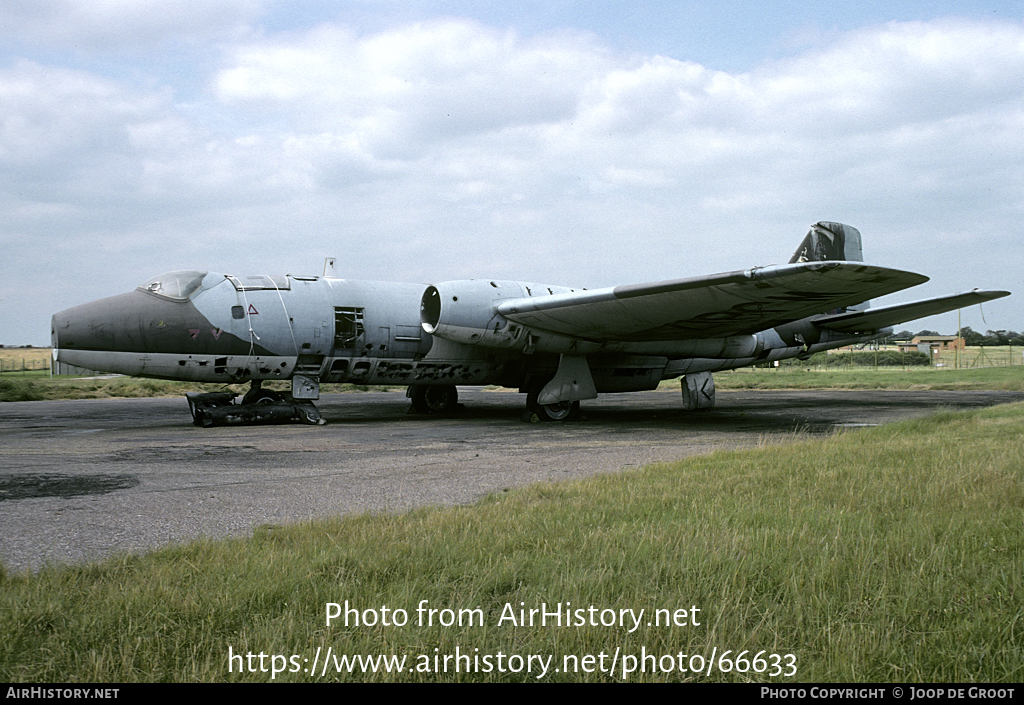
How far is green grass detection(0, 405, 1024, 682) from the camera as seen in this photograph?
256cm

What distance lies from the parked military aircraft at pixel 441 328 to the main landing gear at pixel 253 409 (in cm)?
3

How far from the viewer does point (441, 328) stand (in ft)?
45.9

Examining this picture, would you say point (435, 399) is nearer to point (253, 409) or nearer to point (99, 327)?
point (253, 409)

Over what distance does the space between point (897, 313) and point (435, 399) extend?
11936 millimetres

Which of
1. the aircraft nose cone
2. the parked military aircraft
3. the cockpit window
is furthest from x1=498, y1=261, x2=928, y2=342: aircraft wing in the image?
the aircraft nose cone

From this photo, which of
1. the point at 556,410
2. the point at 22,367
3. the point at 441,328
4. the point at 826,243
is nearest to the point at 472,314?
the point at 441,328

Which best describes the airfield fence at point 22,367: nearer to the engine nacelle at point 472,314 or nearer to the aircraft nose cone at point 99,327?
the aircraft nose cone at point 99,327

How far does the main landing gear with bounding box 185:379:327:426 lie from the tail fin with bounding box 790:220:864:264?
13.4 metres

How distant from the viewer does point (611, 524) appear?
14.9 ft

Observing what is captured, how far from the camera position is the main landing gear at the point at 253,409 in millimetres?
13125

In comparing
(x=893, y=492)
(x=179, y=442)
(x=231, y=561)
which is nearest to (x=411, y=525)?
(x=231, y=561)

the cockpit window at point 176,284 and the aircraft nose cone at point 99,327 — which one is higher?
the cockpit window at point 176,284

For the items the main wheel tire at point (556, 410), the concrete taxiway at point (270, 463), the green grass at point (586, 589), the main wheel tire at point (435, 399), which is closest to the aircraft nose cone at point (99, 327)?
the concrete taxiway at point (270, 463)
